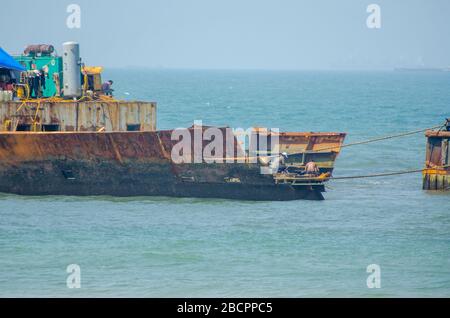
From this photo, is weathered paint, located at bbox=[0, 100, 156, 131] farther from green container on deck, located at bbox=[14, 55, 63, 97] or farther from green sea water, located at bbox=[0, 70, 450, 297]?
green sea water, located at bbox=[0, 70, 450, 297]

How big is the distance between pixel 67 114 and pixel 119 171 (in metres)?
2.37

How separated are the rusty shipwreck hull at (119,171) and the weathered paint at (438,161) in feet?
12.4

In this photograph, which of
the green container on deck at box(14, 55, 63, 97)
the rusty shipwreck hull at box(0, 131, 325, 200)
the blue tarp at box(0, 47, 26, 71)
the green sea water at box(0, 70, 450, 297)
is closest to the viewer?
the green sea water at box(0, 70, 450, 297)

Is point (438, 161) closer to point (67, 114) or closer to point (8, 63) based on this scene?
point (67, 114)

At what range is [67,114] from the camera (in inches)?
1095

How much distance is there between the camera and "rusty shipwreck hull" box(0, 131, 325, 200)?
26609 millimetres

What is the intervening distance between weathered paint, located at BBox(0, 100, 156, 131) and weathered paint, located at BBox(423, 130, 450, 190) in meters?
8.70

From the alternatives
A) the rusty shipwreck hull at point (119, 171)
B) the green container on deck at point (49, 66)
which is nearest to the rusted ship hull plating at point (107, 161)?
the rusty shipwreck hull at point (119, 171)

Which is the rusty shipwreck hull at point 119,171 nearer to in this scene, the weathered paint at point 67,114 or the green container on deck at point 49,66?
the weathered paint at point 67,114

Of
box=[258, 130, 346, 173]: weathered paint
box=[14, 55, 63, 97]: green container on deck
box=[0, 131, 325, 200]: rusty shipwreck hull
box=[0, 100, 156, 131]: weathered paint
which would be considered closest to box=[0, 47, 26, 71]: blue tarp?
box=[14, 55, 63, 97]: green container on deck

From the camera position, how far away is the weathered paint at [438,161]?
28.6 meters
